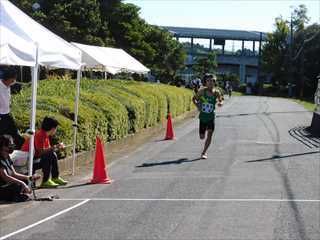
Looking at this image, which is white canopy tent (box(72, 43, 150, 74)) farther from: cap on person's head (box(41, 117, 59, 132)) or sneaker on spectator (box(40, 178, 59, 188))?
cap on person's head (box(41, 117, 59, 132))

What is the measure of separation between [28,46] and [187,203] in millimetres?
3132

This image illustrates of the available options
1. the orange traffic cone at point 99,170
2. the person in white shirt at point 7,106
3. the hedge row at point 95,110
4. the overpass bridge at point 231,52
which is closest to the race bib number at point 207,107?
the hedge row at point 95,110

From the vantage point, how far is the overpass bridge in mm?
109250

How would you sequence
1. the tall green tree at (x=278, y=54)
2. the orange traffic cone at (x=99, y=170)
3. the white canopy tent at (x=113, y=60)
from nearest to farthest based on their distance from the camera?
the orange traffic cone at (x=99, y=170) < the white canopy tent at (x=113, y=60) < the tall green tree at (x=278, y=54)

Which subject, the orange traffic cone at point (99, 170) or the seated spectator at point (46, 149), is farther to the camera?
the orange traffic cone at point (99, 170)

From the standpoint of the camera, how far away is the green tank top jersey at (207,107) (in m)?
14.2

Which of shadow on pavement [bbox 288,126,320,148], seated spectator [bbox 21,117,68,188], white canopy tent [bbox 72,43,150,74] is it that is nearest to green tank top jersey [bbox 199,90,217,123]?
shadow on pavement [bbox 288,126,320,148]

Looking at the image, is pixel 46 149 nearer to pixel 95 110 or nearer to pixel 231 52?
pixel 95 110

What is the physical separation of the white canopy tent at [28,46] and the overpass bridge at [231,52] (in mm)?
97106

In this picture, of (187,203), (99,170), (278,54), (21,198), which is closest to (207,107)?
(99,170)

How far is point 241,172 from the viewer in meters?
12.1

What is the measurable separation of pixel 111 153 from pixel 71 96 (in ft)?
6.07

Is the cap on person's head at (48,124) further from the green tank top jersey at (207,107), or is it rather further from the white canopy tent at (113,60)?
the white canopy tent at (113,60)

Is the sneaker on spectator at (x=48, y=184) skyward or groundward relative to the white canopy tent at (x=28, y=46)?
groundward
